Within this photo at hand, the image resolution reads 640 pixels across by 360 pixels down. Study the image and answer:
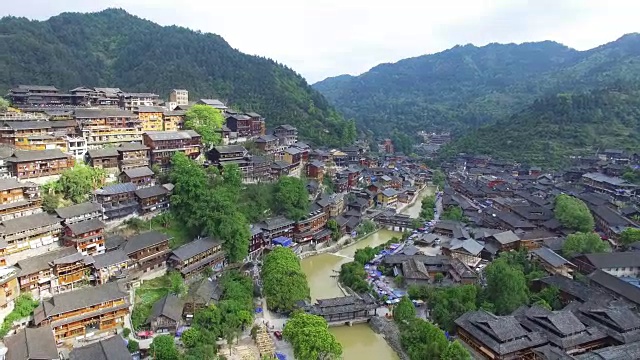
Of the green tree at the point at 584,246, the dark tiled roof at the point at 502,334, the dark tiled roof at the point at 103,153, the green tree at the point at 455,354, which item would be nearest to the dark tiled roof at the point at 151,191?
the dark tiled roof at the point at 103,153

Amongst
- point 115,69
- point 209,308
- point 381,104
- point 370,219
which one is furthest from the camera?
point 381,104

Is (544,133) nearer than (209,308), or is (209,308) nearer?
(209,308)

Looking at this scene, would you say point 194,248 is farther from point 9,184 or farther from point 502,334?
point 502,334

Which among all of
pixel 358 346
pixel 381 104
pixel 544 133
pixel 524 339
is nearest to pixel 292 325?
pixel 358 346

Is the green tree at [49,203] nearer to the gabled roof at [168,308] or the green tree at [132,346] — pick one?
the gabled roof at [168,308]

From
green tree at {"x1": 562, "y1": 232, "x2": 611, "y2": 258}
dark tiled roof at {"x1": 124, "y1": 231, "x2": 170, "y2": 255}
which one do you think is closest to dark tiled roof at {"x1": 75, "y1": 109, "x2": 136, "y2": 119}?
dark tiled roof at {"x1": 124, "y1": 231, "x2": 170, "y2": 255}

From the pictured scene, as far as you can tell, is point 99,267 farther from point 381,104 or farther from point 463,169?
point 381,104
